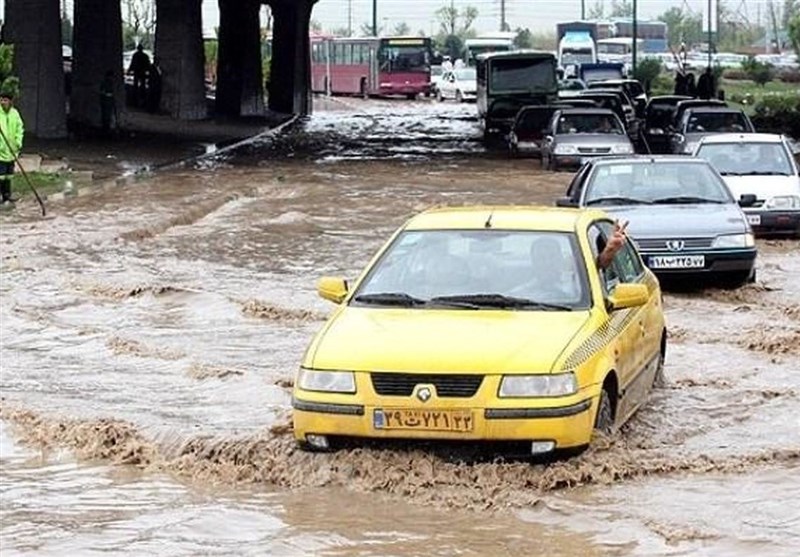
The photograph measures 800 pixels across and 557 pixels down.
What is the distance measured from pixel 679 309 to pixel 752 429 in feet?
17.8

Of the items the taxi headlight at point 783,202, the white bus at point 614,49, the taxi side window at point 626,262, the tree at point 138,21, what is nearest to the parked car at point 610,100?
the taxi headlight at point 783,202

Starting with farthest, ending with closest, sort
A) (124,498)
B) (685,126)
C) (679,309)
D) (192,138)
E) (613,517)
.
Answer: (192,138) → (685,126) → (679,309) → (124,498) → (613,517)

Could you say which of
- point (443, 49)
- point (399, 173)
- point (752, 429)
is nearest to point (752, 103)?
point (399, 173)

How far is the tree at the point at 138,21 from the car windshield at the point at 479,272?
3184 inches

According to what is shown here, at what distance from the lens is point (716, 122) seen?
1308 inches

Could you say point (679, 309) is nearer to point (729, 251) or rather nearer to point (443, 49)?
point (729, 251)

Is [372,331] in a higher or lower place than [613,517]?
higher

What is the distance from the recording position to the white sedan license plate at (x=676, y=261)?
16.5 metres

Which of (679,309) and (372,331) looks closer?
(372,331)

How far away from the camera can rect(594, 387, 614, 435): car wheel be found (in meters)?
9.16

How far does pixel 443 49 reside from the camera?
150375 millimetres

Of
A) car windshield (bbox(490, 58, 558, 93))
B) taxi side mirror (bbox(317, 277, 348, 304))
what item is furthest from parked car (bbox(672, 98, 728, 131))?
taxi side mirror (bbox(317, 277, 348, 304))

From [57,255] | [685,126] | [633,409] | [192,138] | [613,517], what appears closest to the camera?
[613,517]

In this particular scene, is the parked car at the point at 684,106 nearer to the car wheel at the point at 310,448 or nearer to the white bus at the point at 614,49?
the car wheel at the point at 310,448
